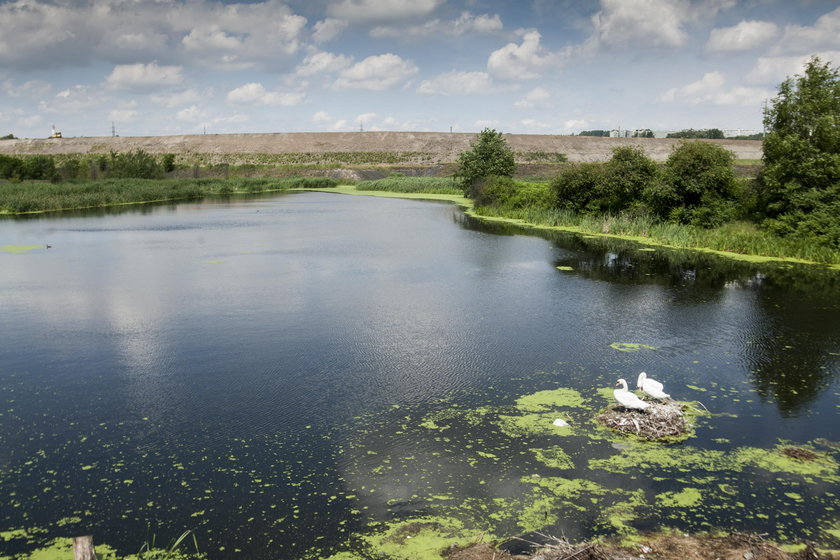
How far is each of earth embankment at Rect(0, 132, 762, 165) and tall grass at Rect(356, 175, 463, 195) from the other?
3270 cm

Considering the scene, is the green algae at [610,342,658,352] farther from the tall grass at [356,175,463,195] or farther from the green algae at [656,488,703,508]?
the tall grass at [356,175,463,195]

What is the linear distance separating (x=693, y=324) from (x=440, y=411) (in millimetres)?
7871

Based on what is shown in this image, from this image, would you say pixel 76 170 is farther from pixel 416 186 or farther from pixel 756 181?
pixel 756 181

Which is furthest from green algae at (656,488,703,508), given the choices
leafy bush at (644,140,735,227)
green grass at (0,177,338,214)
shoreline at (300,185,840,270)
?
green grass at (0,177,338,214)

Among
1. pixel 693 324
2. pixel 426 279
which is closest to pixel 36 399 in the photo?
pixel 426 279

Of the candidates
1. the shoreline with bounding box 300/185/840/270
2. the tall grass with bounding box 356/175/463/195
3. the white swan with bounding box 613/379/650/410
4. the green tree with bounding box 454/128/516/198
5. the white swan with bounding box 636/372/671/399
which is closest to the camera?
the white swan with bounding box 613/379/650/410

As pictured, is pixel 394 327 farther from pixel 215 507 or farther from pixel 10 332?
pixel 10 332

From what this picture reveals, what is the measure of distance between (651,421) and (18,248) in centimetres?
2572

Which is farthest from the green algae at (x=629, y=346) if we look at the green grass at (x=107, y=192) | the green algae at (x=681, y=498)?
the green grass at (x=107, y=192)

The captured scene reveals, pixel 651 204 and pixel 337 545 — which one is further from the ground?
pixel 651 204

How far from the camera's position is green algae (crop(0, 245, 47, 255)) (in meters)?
23.6

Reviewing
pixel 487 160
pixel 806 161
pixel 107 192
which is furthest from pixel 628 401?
pixel 107 192

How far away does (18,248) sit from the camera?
80.9 ft

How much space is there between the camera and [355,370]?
1063cm
